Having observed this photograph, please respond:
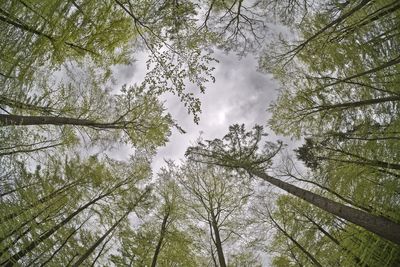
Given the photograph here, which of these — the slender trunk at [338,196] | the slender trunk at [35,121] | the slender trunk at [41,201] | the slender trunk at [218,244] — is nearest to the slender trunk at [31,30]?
the slender trunk at [35,121]

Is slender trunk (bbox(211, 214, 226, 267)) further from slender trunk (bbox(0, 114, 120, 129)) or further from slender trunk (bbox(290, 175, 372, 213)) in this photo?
slender trunk (bbox(0, 114, 120, 129))

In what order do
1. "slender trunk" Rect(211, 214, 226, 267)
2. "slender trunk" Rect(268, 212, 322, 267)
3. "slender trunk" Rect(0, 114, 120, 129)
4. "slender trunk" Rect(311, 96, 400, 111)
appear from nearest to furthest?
"slender trunk" Rect(311, 96, 400, 111) < "slender trunk" Rect(0, 114, 120, 129) < "slender trunk" Rect(268, 212, 322, 267) < "slender trunk" Rect(211, 214, 226, 267)

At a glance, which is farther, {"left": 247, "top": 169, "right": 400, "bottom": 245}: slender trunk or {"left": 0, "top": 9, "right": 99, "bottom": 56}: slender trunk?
{"left": 247, "top": 169, "right": 400, "bottom": 245}: slender trunk

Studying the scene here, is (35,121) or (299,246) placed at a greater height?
(299,246)

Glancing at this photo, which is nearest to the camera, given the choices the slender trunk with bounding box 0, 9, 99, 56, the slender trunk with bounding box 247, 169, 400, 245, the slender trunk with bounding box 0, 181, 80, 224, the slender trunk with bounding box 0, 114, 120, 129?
the slender trunk with bounding box 0, 9, 99, 56

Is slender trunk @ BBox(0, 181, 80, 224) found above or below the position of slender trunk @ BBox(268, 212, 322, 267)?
below

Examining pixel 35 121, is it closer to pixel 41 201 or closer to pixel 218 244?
pixel 41 201

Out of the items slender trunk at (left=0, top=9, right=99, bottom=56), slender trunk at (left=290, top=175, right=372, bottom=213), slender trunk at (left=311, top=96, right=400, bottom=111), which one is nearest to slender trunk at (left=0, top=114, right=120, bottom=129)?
slender trunk at (left=0, top=9, right=99, bottom=56)

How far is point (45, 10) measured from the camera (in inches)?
91.2

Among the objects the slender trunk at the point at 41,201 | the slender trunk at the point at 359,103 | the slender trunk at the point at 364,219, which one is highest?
the slender trunk at the point at 359,103

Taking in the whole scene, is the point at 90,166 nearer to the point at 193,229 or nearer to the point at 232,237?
the point at 193,229


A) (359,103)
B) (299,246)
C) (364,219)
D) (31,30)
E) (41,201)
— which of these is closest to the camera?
(31,30)

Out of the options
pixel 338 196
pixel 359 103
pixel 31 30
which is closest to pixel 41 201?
pixel 31 30

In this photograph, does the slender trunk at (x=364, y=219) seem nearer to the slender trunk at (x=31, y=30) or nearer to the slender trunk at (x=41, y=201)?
the slender trunk at (x=31, y=30)
